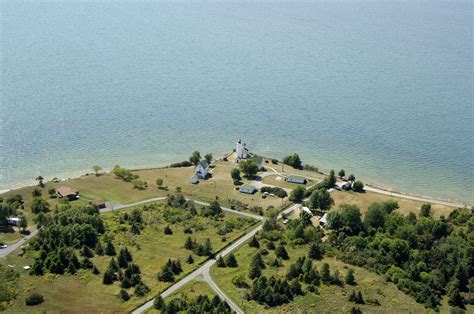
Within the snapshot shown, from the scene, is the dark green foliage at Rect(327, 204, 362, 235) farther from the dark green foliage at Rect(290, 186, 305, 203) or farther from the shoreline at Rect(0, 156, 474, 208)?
the shoreline at Rect(0, 156, 474, 208)

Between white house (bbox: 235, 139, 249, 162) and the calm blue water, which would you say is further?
the calm blue water

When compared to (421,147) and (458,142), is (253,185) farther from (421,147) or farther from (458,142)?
(458,142)

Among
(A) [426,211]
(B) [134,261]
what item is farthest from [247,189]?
(B) [134,261]

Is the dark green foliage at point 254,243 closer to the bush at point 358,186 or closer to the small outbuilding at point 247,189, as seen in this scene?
the small outbuilding at point 247,189

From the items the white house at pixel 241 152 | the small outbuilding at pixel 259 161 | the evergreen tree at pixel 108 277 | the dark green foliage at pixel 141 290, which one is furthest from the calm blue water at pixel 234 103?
the dark green foliage at pixel 141 290

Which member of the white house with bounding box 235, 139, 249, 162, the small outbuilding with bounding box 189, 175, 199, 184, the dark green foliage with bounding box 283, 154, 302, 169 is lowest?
the small outbuilding with bounding box 189, 175, 199, 184

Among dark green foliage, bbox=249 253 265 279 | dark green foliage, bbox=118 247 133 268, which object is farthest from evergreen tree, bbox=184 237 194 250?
dark green foliage, bbox=249 253 265 279
